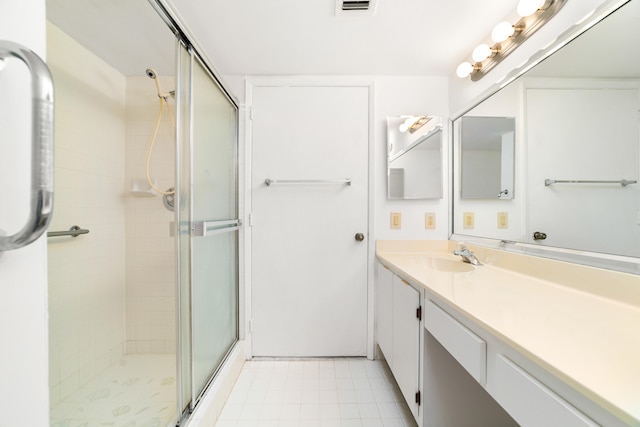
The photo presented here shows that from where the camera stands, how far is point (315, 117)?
184cm

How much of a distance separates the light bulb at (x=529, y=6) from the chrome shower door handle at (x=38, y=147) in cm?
172

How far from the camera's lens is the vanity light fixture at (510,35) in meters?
1.11

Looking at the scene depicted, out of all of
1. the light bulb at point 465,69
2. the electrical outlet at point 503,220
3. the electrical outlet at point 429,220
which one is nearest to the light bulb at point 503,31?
the light bulb at point 465,69

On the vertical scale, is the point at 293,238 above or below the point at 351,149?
below

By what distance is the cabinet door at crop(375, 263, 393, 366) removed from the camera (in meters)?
1.53

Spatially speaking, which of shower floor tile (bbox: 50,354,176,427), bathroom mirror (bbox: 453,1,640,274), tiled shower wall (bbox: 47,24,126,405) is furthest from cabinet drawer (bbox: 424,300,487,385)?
tiled shower wall (bbox: 47,24,126,405)

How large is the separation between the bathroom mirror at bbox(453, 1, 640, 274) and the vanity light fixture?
17 cm

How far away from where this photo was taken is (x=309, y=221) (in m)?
1.85

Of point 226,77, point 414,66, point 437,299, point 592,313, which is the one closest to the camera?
point 592,313

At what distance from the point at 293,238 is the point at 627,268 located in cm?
161

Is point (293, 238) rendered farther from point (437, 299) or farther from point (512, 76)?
point (512, 76)

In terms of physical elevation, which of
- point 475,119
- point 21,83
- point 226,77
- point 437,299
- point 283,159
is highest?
point 226,77

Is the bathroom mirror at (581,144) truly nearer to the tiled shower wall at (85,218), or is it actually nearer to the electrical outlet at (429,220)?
the electrical outlet at (429,220)

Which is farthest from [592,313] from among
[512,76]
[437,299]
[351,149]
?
[351,149]
